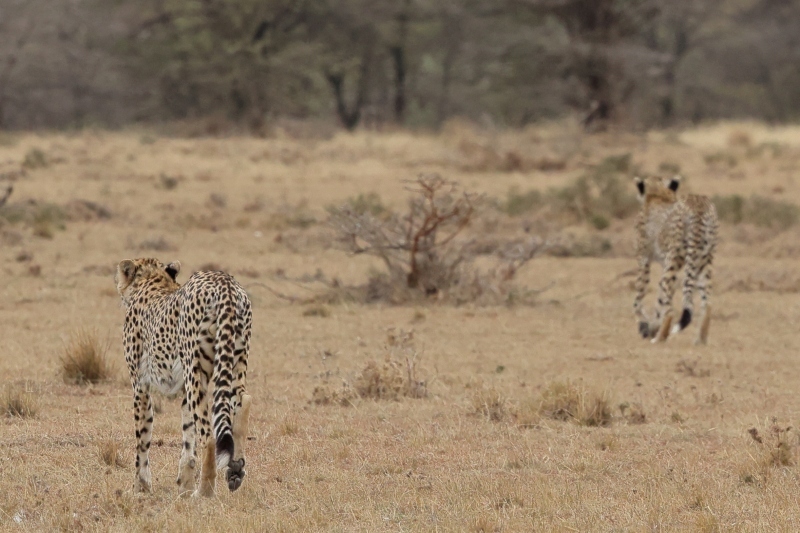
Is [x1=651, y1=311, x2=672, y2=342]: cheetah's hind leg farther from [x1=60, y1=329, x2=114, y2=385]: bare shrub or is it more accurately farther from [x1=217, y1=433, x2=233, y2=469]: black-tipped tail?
[x1=217, y1=433, x2=233, y2=469]: black-tipped tail

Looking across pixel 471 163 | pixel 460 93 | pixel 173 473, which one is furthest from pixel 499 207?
pixel 460 93

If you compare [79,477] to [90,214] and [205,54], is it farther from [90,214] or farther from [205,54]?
[205,54]

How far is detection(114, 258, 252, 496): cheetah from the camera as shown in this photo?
18.5ft

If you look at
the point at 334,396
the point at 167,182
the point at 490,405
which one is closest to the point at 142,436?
the point at 334,396

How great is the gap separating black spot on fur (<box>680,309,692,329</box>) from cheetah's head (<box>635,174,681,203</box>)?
4.59 feet

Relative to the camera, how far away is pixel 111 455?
6855 mm

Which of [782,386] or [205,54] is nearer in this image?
[782,386]

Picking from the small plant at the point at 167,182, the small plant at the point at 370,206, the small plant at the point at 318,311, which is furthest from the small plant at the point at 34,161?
the small plant at the point at 318,311

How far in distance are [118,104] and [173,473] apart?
1497 inches

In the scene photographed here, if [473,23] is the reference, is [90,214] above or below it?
below

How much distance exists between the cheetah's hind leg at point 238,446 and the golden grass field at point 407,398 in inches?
7.9

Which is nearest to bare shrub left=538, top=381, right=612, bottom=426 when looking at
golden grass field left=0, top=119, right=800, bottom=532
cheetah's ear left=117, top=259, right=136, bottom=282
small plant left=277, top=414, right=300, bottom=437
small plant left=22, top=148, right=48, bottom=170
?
golden grass field left=0, top=119, right=800, bottom=532

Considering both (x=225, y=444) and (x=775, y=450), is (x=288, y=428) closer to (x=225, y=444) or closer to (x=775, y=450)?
(x=225, y=444)

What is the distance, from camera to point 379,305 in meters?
13.6
